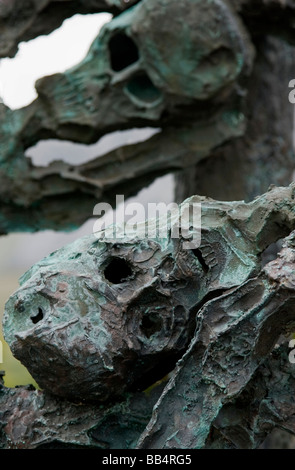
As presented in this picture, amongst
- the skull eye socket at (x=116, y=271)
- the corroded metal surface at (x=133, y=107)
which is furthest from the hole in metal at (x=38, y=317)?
the corroded metal surface at (x=133, y=107)

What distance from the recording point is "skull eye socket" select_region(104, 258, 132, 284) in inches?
63.0

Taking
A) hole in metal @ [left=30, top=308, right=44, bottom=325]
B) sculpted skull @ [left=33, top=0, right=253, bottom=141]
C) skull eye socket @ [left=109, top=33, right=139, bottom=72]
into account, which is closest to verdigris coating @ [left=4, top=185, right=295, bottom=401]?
Answer: hole in metal @ [left=30, top=308, right=44, bottom=325]

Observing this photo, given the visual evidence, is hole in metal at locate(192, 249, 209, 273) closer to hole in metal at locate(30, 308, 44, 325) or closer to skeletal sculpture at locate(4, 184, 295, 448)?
skeletal sculpture at locate(4, 184, 295, 448)

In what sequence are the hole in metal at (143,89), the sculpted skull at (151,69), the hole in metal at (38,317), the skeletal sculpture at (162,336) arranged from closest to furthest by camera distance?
the skeletal sculpture at (162,336) → the hole in metal at (38,317) → the sculpted skull at (151,69) → the hole in metal at (143,89)

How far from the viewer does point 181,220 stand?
1576mm

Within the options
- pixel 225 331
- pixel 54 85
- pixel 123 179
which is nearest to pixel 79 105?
pixel 54 85

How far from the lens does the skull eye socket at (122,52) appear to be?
2.94 meters

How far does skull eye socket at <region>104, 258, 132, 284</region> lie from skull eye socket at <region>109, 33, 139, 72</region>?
4.95 feet

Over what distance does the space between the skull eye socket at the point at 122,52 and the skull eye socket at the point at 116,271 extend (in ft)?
4.95

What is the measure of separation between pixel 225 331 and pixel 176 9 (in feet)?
5.48

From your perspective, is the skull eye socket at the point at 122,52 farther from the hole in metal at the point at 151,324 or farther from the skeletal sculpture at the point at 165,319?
the hole in metal at the point at 151,324

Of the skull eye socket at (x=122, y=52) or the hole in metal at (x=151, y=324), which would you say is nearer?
the hole in metal at (x=151, y=324)

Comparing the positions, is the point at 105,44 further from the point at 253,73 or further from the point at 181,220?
the point at 181,220

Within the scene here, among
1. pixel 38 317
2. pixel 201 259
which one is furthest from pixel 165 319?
pixel 38 317
